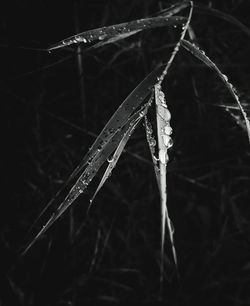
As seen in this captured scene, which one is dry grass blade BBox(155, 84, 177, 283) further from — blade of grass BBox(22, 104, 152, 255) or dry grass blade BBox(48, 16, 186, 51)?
dry grass blade BBox(48, 16, 186, 51)

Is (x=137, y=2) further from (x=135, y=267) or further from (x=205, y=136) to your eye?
(x=135, y=267)

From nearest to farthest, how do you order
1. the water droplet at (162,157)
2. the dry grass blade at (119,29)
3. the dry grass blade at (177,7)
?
the water droplet at (162,157), the dry grass blade at (119,29), the dry grass blade at (177,7)

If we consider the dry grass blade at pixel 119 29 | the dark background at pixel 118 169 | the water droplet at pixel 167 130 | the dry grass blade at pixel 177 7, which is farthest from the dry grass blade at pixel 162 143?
the dark background at pixel 118 169

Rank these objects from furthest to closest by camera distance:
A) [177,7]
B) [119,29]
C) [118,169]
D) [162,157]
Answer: [118,169] → [177,7] → [119,29] → [162,157]

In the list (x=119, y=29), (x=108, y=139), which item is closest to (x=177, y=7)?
(x=119, y=29)

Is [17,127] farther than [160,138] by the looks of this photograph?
Yes

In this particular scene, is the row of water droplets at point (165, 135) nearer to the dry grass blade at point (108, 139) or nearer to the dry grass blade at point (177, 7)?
the dry grass blade at point (108, 139)

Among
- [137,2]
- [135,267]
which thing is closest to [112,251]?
[135,267]

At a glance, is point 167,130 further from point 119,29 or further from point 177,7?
point 177,7
